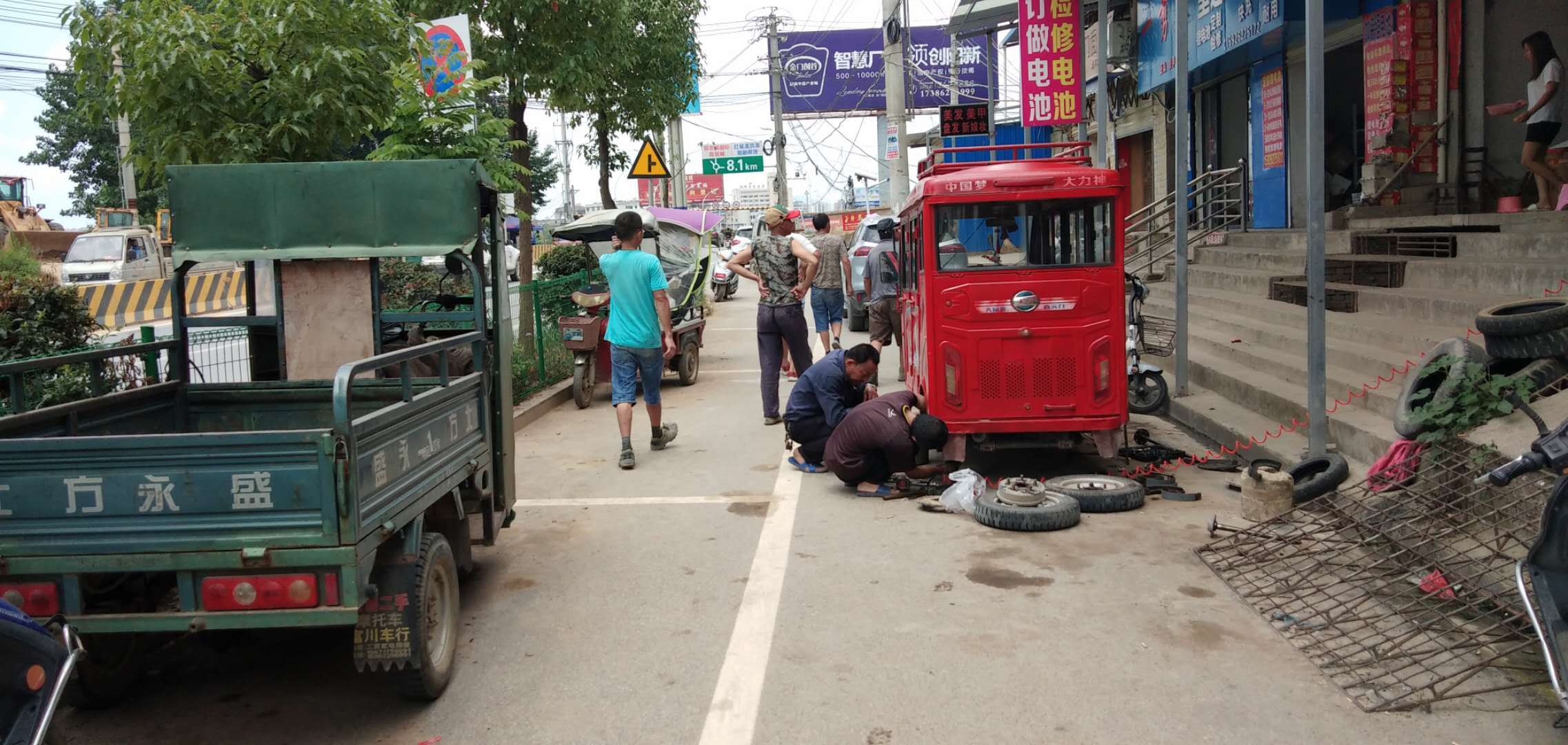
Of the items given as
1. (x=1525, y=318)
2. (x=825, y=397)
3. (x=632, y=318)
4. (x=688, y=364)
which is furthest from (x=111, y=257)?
(x=1525, y=318)

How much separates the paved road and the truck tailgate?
33.9 inches

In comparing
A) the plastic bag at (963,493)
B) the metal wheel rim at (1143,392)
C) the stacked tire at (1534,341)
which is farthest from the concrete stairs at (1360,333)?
the plastic bag at (963,493)

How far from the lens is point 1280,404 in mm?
8664

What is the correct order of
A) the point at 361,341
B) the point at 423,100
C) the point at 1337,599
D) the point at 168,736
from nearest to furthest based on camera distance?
1. the point at 168,736
2. the point at 1337,599
3. the point at 361,341
4. the point at 423,100

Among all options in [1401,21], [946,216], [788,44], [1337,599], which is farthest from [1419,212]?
[788,44]

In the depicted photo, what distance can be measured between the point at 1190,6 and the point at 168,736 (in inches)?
699

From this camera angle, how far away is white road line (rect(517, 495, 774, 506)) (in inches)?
299

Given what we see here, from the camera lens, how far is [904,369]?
32.6 feet

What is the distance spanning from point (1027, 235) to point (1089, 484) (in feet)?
5.71

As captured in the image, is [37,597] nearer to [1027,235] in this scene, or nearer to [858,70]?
[1027,235]

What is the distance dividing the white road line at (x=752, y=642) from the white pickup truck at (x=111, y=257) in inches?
876

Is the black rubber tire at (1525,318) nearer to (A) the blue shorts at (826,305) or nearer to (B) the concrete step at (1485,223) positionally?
(B) the concrete step at (1485,223)

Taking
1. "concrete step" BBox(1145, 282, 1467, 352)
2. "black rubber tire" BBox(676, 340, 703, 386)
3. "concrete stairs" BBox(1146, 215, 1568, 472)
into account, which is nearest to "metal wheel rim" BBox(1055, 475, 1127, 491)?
"concrete stairs" BBox(1146, 215, 1568, 472)

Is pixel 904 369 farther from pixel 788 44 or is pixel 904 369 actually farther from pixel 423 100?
pixel 788 44
